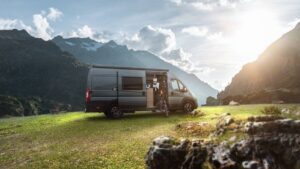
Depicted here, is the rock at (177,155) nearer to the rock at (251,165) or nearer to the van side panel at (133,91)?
the rock at (251,165)

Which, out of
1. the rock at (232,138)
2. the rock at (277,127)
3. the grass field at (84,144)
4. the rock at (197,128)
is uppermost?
the rock at (277,127)

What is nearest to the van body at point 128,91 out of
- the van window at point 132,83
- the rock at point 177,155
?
the van window at point 132,83

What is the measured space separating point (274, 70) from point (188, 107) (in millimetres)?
124790

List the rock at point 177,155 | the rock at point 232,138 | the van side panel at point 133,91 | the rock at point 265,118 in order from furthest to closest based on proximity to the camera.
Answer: the van side panel at point 133,91, the rock at point 265,118, the rock at point 232,138, the rock at point 177,155

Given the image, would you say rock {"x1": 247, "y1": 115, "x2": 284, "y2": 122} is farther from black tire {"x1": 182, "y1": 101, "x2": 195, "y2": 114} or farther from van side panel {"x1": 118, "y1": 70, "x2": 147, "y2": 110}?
black tire {"x1": 182, "y1": 101, "x2": 195, "y2": 114}

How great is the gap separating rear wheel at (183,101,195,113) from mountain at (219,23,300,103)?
77563 millimetres

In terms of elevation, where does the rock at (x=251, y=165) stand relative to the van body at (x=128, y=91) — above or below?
below

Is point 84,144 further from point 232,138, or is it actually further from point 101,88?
A: point 101,88

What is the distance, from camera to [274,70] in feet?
461

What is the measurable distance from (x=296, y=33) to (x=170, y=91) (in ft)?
439

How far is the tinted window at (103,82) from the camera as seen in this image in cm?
2294

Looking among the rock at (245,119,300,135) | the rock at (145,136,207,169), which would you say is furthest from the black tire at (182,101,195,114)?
the rock at (245,119,300,135)

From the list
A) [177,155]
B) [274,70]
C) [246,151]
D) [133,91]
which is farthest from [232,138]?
[274,70]

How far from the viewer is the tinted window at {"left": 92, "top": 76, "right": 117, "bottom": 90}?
22.9m
